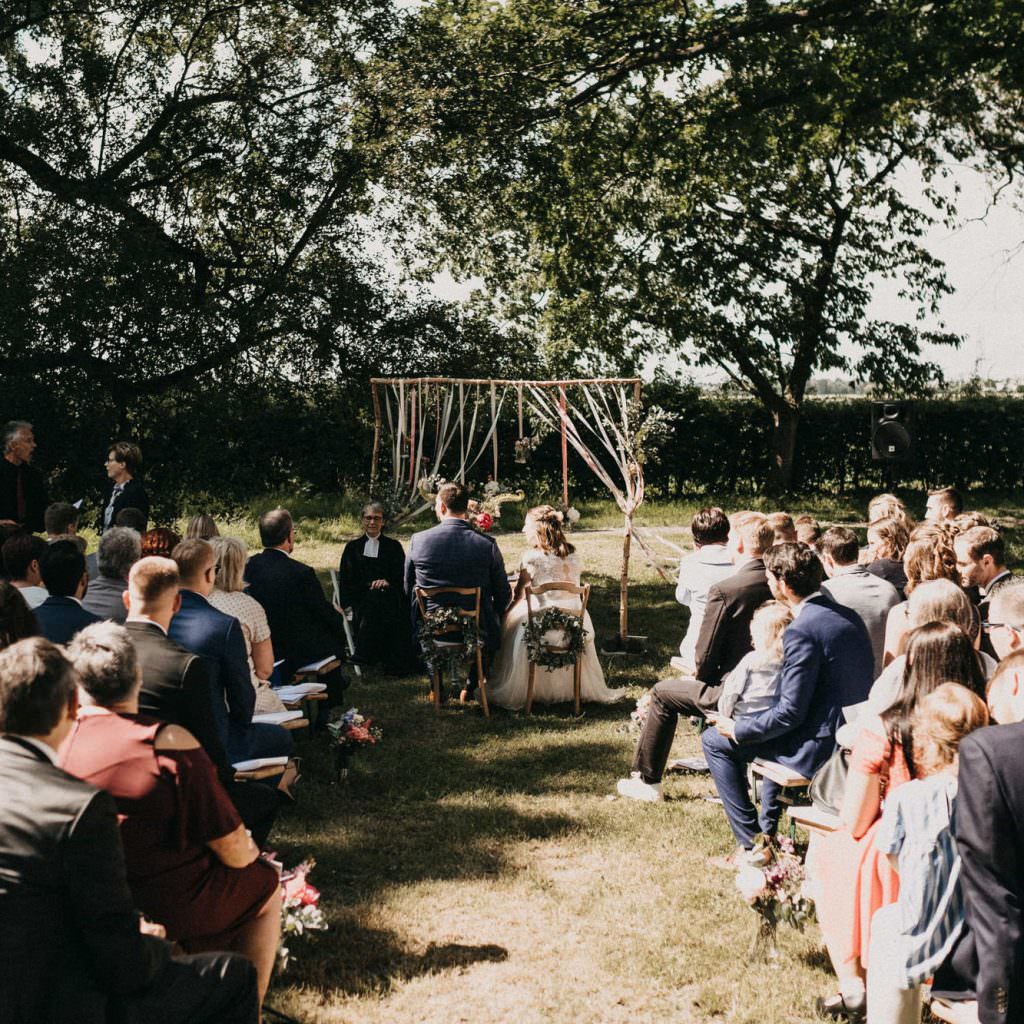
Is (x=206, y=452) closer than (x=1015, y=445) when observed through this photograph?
Yes

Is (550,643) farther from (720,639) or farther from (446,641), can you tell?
(720,639)

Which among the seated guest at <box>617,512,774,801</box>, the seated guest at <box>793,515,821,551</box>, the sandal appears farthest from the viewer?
the seated guest at <box>793,515,821,551</box>

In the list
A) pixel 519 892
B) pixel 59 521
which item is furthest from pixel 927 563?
pixel 59 521

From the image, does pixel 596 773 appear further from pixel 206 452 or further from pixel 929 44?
pixel 929 44

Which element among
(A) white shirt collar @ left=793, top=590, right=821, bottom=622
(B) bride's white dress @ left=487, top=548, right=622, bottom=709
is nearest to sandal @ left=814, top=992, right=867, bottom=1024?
(A) white shirt collar @ left=793, top=590, right=821, bottom=622

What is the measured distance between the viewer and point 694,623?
24.2ft

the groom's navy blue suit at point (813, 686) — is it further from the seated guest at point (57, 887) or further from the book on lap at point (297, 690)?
the seated guest at point (57, 887)

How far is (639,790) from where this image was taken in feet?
21.0

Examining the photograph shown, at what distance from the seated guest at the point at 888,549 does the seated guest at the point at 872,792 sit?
295 centimetres

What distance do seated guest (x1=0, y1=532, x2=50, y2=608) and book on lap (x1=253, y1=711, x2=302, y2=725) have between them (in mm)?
1256

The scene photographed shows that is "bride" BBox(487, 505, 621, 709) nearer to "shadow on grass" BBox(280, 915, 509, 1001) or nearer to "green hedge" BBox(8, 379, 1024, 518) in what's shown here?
"green hedge" BBox(8, 379, 1024, 518)

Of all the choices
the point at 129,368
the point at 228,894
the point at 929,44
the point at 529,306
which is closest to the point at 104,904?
the point at 228,894

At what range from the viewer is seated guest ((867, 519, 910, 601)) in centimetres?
678

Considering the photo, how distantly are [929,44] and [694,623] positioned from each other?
323 inches
